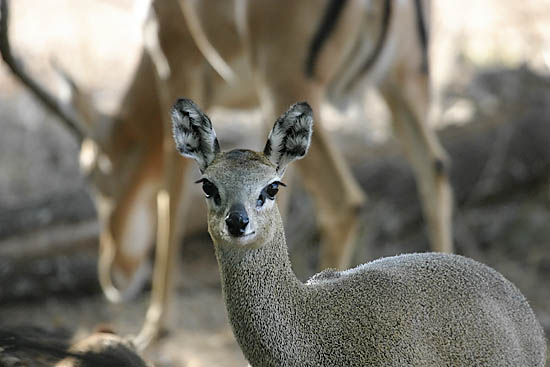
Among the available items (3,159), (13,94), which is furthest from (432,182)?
→ (13,94)

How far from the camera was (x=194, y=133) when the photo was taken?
8.24 ft

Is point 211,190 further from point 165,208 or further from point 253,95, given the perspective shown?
point 253,95

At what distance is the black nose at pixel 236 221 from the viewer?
86.7 inches

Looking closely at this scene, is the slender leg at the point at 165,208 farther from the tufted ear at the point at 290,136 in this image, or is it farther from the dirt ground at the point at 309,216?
the tufted ear at the point at 290,136

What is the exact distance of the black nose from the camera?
2201mm

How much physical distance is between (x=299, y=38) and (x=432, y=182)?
123 cm

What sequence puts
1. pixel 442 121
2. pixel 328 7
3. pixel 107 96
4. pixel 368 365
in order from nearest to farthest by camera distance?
pixel 368 365 → pixel 328 7 → pixel 442 121 → pixel 107 96

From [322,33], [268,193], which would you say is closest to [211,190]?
[268,193]

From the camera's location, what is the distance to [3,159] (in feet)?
27.3

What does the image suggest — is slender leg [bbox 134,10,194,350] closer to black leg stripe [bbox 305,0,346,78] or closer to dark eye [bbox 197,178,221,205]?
black leg stripe [bbox 305,0,346,78]

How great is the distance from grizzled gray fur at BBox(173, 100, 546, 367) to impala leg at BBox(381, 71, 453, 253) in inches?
97.1

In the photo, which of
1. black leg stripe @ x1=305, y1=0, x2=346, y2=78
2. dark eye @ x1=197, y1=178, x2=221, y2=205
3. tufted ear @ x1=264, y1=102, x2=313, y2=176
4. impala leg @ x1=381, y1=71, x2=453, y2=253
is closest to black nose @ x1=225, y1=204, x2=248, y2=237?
dark eye @ x1=197, y1=178, x2=221, y2=205

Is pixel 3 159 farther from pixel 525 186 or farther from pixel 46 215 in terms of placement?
pixel 525 186

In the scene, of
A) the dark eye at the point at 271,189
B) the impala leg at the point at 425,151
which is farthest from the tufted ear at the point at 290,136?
the impala leg at the point at 425,151
